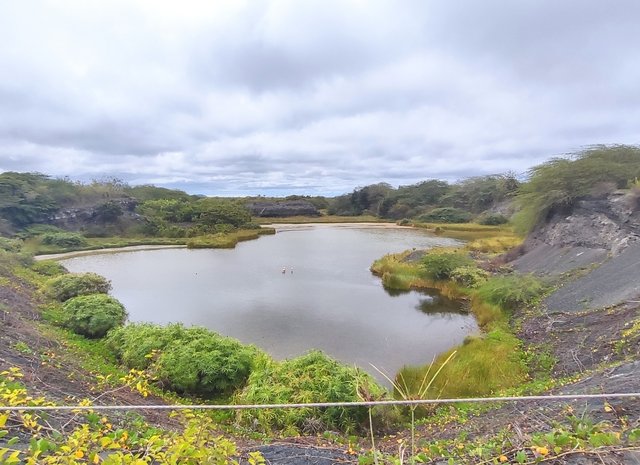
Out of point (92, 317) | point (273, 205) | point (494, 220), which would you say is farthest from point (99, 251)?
point (494, 220)

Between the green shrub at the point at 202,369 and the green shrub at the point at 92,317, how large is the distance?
11.4 ft

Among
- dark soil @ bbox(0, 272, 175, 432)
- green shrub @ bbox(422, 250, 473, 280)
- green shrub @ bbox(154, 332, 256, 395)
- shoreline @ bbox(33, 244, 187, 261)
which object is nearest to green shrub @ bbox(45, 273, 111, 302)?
dark soil @ bbox(0, 272, 175, 432)

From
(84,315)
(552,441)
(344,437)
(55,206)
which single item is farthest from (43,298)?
(55,206)

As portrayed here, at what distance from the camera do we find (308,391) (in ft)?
23.3

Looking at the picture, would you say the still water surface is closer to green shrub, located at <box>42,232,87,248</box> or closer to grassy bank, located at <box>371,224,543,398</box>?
grassy bank, located at <box>371,224,543,398</box>

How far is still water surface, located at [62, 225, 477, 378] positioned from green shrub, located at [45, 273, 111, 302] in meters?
1.83

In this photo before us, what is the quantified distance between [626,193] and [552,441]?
62.1 feet

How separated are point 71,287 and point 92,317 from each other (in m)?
4.29

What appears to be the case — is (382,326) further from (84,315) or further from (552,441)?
(552,441)

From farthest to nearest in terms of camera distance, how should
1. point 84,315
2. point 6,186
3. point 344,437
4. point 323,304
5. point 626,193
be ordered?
point 6,186, point 626,193, point 323,304, point 84,315, point 344,437

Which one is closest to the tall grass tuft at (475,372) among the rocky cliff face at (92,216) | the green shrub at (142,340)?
the green shrub at (142,340)

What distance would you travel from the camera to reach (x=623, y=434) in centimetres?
388

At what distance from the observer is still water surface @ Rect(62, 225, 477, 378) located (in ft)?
A: 39.0

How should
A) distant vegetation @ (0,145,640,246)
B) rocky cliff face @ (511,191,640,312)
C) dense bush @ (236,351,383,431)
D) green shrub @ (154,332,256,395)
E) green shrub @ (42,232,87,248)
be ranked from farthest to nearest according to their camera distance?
green shrub @ (42,232,87,248) → distant vegetation @ (0,145,640,246) → rocky cliff face @ (511,191,640,312) → green shrub @ (154,332,256,395) → dense bush @ (236,351,383,431)
